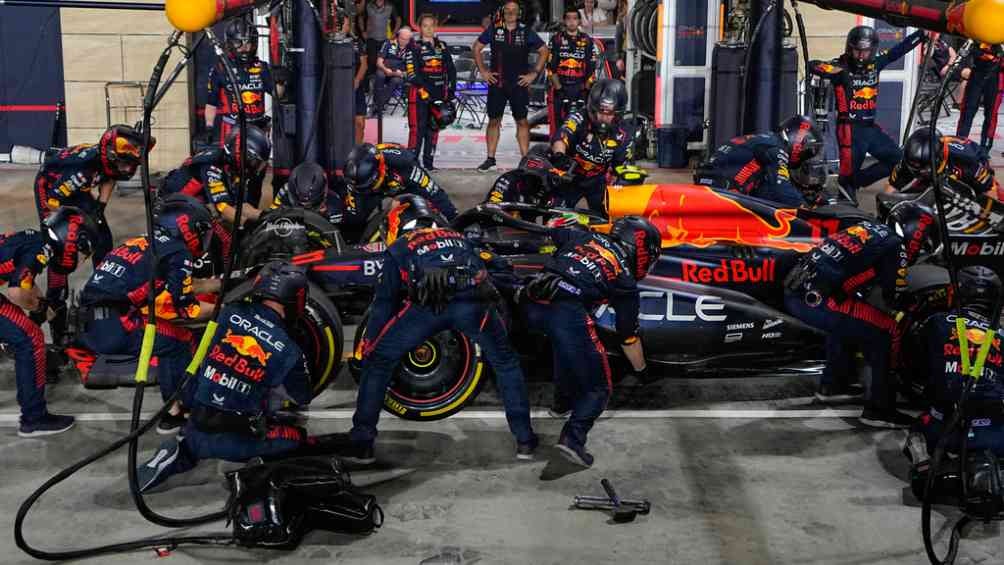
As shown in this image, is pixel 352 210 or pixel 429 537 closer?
pixel 429 537

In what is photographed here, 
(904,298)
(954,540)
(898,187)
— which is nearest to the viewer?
(954,540)

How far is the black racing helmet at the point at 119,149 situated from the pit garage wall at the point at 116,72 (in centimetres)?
647

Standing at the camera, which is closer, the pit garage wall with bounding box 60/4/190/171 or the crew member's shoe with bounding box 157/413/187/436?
the crew member's shoe with bounding box 157/413/187/436

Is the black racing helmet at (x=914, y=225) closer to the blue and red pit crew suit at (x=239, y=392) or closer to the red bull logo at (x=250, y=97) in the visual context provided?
the blue and red pit crew suit at (x=239, y=392)

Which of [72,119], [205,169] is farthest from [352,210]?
[72,119]

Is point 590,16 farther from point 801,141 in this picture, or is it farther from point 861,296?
point 861,296

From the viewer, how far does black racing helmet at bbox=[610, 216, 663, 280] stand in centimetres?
747

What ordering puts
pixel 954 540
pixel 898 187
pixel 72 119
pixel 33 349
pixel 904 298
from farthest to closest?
pixel 72 119, pixel 898 187, pixel 904 298, pixel 33 349, pixel 954 540

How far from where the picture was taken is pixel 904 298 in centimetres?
820

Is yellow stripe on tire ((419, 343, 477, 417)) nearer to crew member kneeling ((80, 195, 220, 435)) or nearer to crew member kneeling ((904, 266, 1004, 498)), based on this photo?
crew member kneeling ((80, 195, 220, 435))

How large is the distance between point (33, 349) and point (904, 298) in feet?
17.9

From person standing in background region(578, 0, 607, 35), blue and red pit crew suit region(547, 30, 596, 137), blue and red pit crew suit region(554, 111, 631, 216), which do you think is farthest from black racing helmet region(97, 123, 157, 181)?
Result: person standing in background region(578, 0, 607, 35)

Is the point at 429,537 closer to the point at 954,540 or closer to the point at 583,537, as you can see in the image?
the point at 583,537

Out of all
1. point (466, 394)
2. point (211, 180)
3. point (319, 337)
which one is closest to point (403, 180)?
point (211, 180)
